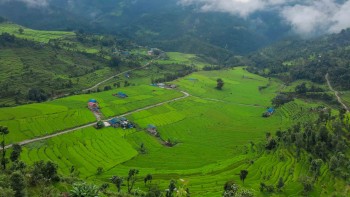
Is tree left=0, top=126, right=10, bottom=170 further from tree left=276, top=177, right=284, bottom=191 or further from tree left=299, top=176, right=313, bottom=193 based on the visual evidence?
tree left=299, top=176, right=313, bottom=193

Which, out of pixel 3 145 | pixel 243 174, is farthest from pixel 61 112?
pixel 243 174

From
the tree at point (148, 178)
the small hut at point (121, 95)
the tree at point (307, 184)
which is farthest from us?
the small hut at point (121, 95)

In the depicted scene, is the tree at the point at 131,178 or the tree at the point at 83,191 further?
the tree at the point at 131,178

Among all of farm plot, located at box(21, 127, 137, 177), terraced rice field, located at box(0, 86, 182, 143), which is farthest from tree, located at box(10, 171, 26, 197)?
terraced rice field, located at box(0, 86, 182, 143)

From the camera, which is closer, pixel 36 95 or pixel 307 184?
pixel 307 184

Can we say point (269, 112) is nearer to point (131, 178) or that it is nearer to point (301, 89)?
point (301, 89)

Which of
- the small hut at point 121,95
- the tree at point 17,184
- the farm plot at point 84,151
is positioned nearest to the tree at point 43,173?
the tree at point 17,184

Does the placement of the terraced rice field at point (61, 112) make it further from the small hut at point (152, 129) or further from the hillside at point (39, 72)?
the hillside at point (39, 72)
